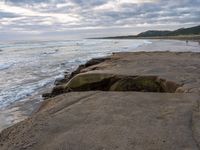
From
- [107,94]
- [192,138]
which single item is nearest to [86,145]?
[192,138]

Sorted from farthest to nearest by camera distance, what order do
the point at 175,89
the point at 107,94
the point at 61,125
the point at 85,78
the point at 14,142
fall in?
the point at 85,78 < the point at 175,89 < the point at 107,94 < the point at 61,125 < the point at 14,142

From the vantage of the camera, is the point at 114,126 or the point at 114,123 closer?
the point at 114,126

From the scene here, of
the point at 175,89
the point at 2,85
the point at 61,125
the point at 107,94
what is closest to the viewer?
the point at 61,125

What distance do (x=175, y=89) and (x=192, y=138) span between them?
3494 millimetres

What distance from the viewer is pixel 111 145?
161 inches

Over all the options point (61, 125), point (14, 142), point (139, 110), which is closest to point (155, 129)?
point (139, 110)

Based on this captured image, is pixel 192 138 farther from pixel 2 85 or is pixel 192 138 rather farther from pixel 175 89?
pixel 2 85

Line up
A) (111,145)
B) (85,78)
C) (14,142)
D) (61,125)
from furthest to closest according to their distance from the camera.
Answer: (85,78) → (61,125) → (14,142) → (111,145)

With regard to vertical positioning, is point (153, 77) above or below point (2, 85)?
above

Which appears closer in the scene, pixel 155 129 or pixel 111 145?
pixel 111 145

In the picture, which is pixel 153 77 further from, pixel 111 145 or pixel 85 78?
pixel 111 145

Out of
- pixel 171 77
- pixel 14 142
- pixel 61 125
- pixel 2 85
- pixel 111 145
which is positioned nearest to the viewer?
pixel 111 145

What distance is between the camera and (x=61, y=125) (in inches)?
197

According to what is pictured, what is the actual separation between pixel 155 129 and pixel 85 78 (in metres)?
5.02
